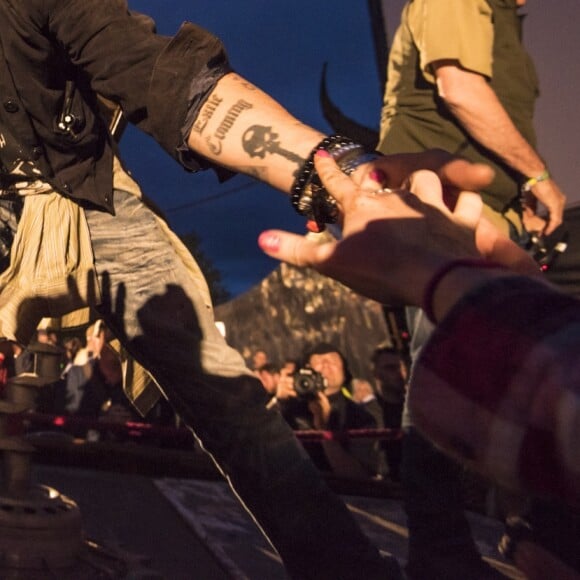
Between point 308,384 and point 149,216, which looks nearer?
point 149,216

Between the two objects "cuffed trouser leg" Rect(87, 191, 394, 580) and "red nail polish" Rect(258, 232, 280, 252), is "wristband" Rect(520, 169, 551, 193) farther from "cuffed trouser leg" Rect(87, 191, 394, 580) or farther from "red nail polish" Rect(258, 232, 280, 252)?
"red nail polish" Rect(258, 232, 280, 252)

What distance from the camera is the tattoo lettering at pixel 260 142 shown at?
1240 mm

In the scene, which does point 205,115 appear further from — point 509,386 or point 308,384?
point 308,384

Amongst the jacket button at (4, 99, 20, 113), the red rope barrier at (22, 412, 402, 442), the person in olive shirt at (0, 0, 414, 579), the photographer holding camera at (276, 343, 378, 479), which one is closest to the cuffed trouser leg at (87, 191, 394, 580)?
the person in olive shirt at (0, 0, 414, 579)

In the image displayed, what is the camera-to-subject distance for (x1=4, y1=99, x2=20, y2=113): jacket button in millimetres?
1740

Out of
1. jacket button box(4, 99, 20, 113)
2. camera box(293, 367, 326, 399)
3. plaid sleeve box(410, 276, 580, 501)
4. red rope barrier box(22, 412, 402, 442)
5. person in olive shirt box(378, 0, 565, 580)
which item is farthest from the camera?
camera box(293, 367, 326, 399)

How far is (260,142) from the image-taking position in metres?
1.25

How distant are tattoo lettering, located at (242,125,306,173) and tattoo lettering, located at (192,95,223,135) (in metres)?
0.06

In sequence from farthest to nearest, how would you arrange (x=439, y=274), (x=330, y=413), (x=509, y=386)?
(x=330, y=413)
(x=439, y=274)
(x=509, y=386)

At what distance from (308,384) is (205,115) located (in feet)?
12.4

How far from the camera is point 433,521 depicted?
209 cm

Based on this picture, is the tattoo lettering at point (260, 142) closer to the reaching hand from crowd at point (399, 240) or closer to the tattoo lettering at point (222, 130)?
the tattoo lettering at point (222, 130)

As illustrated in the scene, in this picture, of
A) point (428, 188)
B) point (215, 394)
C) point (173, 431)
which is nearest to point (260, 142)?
point (428, 188)

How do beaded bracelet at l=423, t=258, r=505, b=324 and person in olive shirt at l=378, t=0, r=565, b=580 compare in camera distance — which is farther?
person in olive shirt at l=378, t=0, r=565, b=580
